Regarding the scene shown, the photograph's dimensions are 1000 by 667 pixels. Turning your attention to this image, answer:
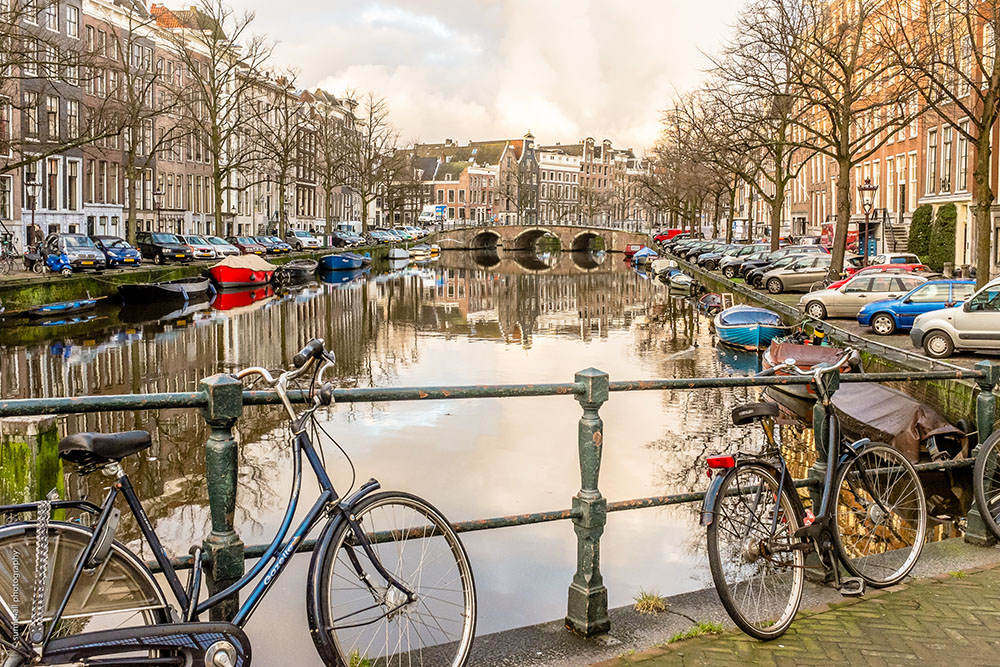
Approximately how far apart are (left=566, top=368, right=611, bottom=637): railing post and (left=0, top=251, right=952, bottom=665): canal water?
1902 mm

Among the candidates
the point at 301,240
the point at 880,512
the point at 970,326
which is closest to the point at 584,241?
the point at 301,240

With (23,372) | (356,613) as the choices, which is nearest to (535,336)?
(23,372)

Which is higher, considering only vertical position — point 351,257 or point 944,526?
point 351,257

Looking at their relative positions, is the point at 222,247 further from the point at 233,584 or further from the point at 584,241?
the point at 584,241

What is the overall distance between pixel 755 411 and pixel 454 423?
13514 millimetres

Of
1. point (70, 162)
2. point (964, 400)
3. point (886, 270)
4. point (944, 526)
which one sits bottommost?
point (944, 526)

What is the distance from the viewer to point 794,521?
4633mm

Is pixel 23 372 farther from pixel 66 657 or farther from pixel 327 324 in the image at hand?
pixel 66 657

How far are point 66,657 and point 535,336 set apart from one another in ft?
98.6

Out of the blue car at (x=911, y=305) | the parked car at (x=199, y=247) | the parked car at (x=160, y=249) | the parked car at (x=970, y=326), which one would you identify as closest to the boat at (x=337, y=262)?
the parked car at (x=199, y=247)

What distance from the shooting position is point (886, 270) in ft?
93.7

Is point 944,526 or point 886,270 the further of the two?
point 886,270

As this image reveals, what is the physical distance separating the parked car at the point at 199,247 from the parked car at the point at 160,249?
131 centimetres

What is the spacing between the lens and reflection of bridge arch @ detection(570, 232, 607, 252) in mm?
106500
